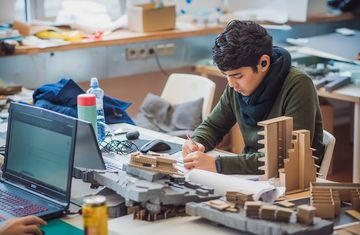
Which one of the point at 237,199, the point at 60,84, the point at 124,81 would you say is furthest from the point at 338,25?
the point at 237,199

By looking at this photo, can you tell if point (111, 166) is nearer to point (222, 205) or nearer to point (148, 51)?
point (222, 205)

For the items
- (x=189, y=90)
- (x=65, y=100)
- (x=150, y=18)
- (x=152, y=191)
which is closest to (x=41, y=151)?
(x=152, y=191)

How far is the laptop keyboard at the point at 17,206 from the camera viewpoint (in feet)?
7.82

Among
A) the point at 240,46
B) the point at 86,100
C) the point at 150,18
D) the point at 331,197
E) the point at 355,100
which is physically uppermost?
the point at 240,46

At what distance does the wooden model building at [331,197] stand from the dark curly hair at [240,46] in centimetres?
64

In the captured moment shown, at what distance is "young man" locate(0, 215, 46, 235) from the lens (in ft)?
7.10

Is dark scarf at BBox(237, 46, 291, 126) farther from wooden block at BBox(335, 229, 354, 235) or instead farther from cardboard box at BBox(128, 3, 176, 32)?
cardboard box at BBox(128, 3, 176, 32)

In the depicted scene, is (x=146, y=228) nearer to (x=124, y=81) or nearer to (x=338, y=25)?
(x=124, y=81)

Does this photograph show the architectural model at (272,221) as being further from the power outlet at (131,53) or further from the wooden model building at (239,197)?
the power outlet at (131,53)

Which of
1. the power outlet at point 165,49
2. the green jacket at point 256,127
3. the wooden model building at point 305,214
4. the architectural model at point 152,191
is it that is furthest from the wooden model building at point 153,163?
the power outlet at point 165,49

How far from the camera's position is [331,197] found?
2309 mm

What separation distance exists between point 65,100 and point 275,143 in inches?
48.9

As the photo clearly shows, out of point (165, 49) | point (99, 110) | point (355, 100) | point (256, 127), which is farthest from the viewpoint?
point (165, 49)

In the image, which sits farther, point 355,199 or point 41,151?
point 41,151
